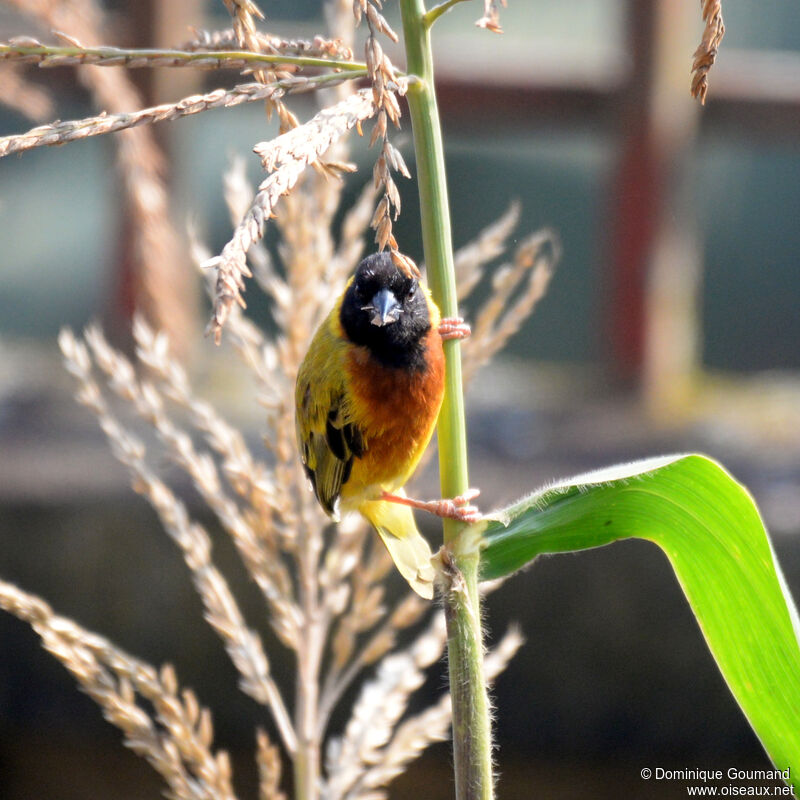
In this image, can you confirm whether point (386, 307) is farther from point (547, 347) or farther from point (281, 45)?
point (547, 347)

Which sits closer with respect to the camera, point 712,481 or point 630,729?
point 712,481

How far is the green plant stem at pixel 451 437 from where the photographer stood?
0.74 meters

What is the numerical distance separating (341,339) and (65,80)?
5.24 feet

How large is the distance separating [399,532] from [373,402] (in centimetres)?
21

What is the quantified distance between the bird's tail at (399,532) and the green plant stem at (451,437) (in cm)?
42

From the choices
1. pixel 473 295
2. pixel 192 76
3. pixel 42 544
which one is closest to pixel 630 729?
pixel 473 295

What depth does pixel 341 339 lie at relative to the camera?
1601 mm

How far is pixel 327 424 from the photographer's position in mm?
1567

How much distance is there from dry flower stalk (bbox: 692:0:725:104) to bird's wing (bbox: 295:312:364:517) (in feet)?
3.18

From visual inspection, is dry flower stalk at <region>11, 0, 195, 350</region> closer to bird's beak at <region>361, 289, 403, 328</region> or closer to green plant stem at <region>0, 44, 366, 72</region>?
bird's beak at <region>361, 289, 403, 328</region>

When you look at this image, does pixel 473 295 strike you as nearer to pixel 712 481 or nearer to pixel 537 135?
pixel 537 135

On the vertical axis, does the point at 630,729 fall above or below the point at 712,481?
below

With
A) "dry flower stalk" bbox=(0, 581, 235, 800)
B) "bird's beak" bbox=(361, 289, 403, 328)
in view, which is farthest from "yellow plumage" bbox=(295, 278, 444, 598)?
"dry flower stalk" bbox=(0, 581, 235, 800)

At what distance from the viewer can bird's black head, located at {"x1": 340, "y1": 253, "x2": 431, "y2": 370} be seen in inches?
54.7
